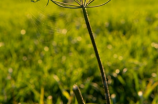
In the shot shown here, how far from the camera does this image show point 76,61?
69.6 inches

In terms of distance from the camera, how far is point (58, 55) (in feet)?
6.12

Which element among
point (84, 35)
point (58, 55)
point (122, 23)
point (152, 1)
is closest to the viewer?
point (58, 55)

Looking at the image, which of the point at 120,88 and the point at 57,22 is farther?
the point at 57,22

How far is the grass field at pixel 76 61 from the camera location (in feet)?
4.36

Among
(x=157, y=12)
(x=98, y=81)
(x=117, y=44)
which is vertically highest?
(x=157, y=12)

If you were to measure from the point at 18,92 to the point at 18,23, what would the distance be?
65.5 inches

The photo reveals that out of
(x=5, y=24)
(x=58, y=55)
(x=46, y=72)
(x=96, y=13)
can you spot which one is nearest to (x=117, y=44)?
(x=58, y=55)

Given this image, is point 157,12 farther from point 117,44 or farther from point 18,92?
Answer: point 18,92

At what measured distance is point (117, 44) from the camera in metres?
2.04

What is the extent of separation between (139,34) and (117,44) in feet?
1.33

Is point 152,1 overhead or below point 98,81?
overhead

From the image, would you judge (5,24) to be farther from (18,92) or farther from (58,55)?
(18,92)

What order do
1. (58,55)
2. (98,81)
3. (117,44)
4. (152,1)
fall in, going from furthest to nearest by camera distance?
(152,1) → (117,44) → (58,55) → (98,81)

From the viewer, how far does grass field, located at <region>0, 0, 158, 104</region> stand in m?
1.33
